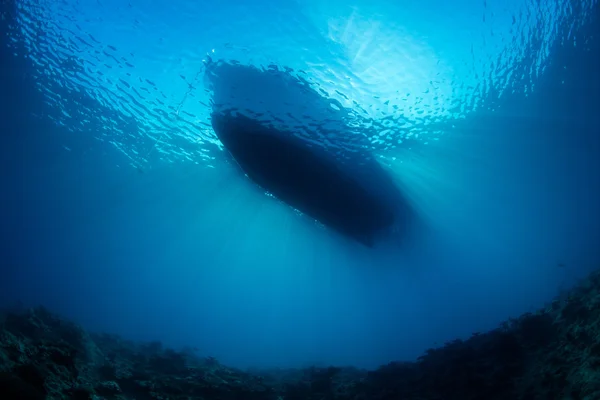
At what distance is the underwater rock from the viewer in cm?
1506

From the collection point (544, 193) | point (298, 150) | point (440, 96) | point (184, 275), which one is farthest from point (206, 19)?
point (184, 275)

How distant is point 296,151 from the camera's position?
15.1 m

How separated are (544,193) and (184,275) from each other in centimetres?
8899

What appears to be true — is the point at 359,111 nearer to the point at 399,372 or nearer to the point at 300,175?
the point at 300,175

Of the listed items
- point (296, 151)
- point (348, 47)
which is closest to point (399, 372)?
point (296, 151)

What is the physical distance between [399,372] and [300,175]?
33.5 ft

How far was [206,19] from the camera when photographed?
1213 centimetres

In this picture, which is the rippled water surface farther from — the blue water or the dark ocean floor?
the dark ocean floor

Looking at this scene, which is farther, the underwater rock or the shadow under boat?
the underwater rock

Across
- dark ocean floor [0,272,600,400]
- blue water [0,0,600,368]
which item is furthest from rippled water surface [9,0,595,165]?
dark ocean floor [0,272,600,400]

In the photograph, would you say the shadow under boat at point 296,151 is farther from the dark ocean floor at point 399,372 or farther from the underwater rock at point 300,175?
the dark ocean floor at point 399,372

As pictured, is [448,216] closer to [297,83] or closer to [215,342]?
[297,83]

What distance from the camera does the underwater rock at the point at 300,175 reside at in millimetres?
15062

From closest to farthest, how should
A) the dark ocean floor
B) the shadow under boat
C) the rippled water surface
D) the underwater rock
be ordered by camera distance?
the dark ocean floor, the rippled water surface, the shadow under boat, the underwater rock
